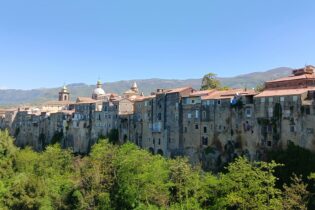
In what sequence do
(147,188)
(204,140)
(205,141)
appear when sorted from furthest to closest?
(204,140), (205,141), (147,188)

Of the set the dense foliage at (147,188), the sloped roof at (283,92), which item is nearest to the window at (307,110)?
the sloped roof at (283,92)

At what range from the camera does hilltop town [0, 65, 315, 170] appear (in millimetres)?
50062

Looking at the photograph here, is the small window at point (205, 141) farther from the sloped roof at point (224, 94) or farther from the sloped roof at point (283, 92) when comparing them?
the sloped roof at point (283, 92)

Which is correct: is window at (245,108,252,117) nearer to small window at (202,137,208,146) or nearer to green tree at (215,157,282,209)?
small window at (202,137,208,146)

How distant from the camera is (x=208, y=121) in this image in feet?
198

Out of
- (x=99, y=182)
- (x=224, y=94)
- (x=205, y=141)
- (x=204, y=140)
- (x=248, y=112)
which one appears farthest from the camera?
(x=224, y=94)

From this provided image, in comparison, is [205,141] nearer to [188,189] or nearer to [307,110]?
[307,110]

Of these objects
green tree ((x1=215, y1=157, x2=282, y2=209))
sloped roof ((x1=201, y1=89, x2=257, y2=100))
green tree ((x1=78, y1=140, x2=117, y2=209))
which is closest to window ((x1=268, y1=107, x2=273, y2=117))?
sloped roof ((x1=201, y1=89, x2=257, y2=100))

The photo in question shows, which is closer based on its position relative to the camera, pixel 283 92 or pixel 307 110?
pixel 307 110

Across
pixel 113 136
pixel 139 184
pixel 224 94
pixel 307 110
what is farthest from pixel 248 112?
pixel 113 136

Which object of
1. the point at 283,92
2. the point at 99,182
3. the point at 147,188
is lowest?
the point at 147,188

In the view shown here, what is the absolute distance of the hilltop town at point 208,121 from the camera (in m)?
50.1

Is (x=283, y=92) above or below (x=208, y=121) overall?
above

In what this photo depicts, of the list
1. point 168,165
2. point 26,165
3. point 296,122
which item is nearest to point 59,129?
point 26,165
